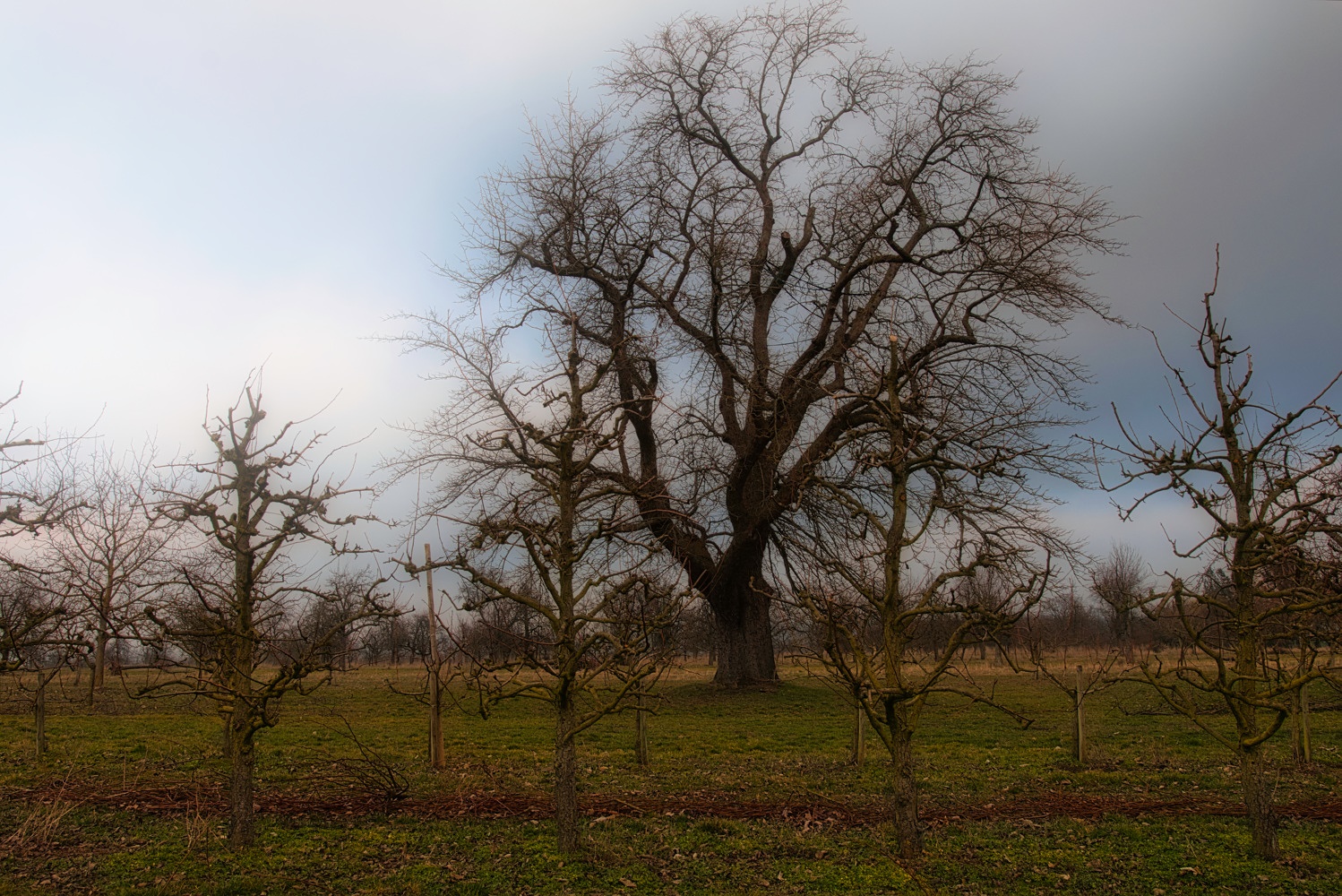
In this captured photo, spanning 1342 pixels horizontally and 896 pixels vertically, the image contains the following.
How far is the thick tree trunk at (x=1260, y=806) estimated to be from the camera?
657cm

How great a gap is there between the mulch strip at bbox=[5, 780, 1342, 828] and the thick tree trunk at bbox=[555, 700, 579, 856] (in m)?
1.27

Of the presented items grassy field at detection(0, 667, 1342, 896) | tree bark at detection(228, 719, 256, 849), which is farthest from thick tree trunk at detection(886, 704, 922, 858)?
tree bark at detection(228, 719, 256, 849)

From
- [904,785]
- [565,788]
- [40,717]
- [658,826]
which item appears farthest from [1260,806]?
[40,717]

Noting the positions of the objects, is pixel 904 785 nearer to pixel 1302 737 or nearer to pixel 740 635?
pixel 1302 737

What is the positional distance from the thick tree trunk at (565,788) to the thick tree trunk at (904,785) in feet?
8.25

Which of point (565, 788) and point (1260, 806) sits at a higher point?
point (565, 788)

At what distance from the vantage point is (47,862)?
Answer: 6.53 m

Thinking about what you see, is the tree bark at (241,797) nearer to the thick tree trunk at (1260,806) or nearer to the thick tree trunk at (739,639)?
the thick tree trunk at (1260,806)

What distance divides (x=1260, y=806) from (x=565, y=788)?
542 centimetres

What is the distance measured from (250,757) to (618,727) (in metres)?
10.4

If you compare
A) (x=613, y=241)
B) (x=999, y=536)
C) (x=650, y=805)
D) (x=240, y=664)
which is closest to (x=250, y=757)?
(x=240, y=664)

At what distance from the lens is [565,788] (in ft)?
22.7

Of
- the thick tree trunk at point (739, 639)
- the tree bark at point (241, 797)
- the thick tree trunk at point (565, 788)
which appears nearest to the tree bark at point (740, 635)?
the thick tree trunk at point (739, 639)

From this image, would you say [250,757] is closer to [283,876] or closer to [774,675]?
[283,876]
